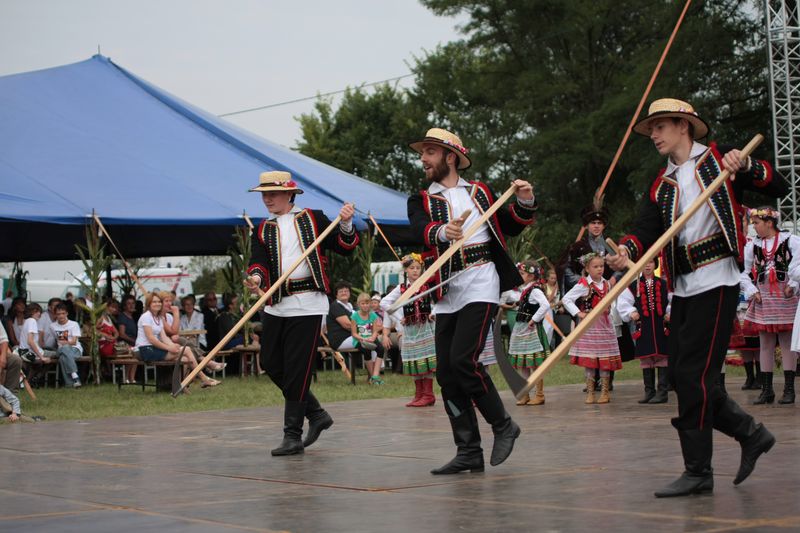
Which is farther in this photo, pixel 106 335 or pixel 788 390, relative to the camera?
pixel 106 335

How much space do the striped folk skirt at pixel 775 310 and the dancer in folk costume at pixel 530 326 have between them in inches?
88.2

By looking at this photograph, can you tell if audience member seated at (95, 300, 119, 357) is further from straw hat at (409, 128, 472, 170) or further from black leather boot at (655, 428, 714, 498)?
black leather boot at (655, 428, 714, 498)

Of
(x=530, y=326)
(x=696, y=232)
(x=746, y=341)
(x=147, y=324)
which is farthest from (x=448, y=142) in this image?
(x=147, y=324)

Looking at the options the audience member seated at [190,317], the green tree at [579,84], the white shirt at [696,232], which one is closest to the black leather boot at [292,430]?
the white shirt at [696,232]

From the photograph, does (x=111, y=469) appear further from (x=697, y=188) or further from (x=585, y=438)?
(x=697, y=188)

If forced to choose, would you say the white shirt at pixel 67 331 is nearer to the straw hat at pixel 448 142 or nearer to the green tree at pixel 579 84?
the straw hat at pixel 448 142

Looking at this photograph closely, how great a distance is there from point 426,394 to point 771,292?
3677mm

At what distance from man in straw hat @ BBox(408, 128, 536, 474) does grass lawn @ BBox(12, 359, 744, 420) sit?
19.8ft

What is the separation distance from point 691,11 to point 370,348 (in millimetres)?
18939

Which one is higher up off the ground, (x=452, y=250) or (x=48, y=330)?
(x=452, y=250)

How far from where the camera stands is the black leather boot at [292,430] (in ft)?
25.8

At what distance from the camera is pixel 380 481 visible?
633 centimetres

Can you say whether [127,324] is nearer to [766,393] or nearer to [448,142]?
[766,393]

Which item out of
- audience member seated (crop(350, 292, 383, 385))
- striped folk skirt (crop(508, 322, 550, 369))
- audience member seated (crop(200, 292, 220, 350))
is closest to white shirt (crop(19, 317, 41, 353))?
audience member seated (crop(200, 292, 220, 350))
